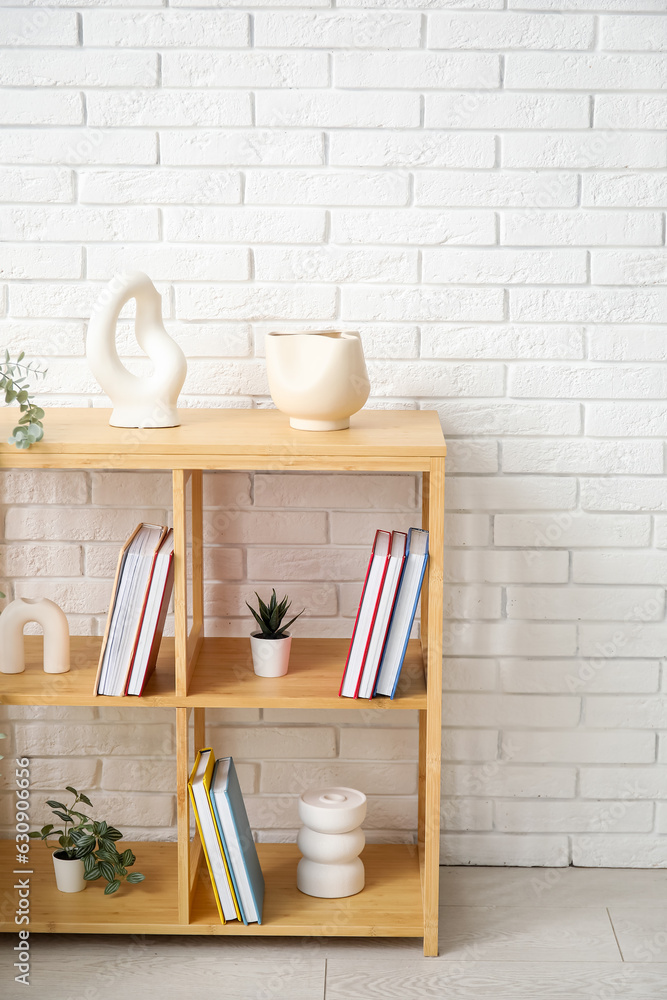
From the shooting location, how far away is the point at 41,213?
1799mm

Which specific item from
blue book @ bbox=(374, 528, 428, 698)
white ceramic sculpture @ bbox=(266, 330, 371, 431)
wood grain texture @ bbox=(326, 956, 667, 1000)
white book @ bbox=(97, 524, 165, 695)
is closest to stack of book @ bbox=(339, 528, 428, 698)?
blue book @ bbox=(374, 528, 428, 698)

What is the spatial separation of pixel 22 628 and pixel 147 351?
54cm

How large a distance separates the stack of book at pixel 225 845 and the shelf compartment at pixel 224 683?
6.3 inches

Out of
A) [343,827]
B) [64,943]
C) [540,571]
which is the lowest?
[64,943]

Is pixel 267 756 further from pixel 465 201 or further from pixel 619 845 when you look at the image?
pixel 465 201

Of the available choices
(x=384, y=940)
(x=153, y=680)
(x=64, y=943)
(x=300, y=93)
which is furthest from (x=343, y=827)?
(x=300, y=93)

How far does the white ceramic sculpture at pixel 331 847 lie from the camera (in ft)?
5.66

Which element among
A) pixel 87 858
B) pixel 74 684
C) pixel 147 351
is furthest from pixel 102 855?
pixel 147 351

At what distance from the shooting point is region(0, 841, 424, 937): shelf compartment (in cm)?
166

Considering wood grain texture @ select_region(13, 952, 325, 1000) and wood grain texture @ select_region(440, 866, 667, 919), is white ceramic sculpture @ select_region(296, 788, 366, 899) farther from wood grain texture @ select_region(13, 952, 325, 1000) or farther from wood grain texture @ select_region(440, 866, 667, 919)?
wood grain texture @ select_region(440, 866, 667, 919)

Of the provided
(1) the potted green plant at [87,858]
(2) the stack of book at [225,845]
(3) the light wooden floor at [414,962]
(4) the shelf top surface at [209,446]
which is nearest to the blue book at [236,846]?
(2) the stack of book at [225,845]

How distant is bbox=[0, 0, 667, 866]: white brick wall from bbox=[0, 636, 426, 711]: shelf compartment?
0.13 meters

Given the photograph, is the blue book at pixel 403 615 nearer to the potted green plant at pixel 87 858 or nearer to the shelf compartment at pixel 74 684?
the shelf compartment at pixel 74 684

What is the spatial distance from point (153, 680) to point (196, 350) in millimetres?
645
